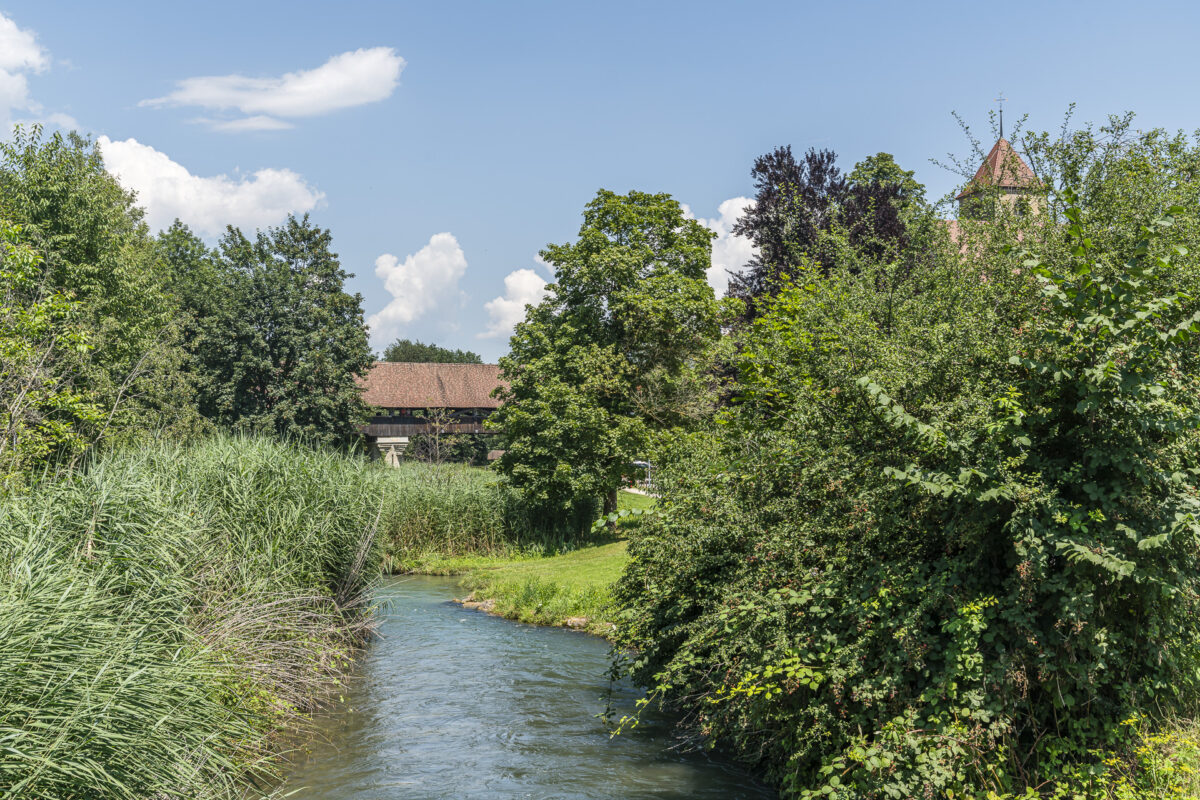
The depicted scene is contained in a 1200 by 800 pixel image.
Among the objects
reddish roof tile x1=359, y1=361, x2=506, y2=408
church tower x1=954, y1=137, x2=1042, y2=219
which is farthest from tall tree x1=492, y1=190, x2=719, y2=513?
reddish roof tile x1=359, y1=361, x2=506, y2=408

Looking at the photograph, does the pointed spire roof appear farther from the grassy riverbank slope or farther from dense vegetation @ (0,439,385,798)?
dense vegetation @ (0,439,385,798)

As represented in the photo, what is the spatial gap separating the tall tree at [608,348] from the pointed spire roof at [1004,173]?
1832 centimetres

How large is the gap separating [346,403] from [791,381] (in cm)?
3920

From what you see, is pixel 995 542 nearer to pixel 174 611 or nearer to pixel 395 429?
pixel 174 611

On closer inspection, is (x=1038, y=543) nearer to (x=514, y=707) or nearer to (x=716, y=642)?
(x=716, y=642)

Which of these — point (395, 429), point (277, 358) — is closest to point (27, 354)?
point (277, 358)

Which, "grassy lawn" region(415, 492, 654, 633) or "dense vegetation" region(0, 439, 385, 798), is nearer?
"dense vegetation" region(0, 439, 385, 798)

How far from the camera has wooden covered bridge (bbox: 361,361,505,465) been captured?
2261 inches

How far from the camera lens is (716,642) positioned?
28.4ft

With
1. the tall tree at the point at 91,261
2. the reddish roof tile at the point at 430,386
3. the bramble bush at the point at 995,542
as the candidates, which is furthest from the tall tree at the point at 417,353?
the bramble bush at the point at 995,542

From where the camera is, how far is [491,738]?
36.7 ft

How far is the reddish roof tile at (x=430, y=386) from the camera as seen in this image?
5881 centimetres

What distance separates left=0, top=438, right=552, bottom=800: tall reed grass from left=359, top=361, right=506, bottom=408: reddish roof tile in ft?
140

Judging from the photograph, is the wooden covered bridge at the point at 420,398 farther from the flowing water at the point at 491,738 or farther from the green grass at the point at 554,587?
the flowing water at the point at 491,738
